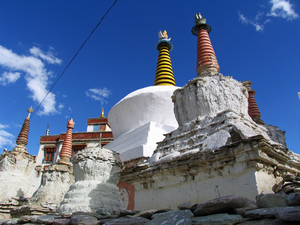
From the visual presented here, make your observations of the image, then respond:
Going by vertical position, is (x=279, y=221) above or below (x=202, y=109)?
below

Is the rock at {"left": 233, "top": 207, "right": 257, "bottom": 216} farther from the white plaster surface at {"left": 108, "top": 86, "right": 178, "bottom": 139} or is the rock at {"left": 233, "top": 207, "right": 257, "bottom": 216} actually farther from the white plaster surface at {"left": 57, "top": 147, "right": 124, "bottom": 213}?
the white plaster surface at {"left": 108, "top": 86, "right": 178, "bottom": 139}

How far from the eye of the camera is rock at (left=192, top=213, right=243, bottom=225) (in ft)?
7.72

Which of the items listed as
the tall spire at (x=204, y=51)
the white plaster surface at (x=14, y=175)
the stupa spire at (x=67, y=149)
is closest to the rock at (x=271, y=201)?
the tall spire at (x=204, y=51)

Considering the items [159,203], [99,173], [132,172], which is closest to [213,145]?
[159,203]

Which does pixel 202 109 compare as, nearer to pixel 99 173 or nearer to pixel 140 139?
pixel 99 173

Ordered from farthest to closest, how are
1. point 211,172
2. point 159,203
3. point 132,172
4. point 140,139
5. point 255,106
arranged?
point 255,106
point 140,139
point 132,172
point 159,203
point 211,172

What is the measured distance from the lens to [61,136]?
24.9 metres

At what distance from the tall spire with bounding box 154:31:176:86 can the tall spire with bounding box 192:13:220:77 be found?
3.69 metres

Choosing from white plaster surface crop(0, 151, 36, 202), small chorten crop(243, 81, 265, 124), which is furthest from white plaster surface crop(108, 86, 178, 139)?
white plaster surface crop(0, 151, 36, 202)

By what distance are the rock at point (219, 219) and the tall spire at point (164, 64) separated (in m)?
12.7

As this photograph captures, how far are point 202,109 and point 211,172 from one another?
2443mm

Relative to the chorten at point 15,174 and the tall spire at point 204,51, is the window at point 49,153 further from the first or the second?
the tall spire at point 204,51

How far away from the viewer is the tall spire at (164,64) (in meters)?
15.4

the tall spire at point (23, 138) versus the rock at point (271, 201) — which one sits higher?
the tall spire at point (23, 138)
